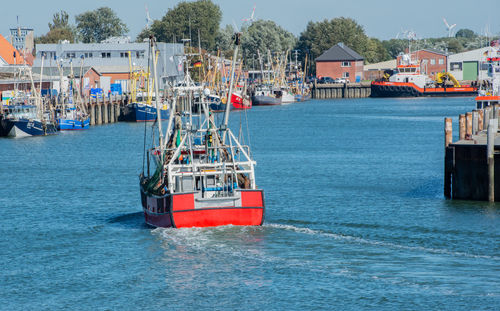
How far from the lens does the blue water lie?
2498 cm

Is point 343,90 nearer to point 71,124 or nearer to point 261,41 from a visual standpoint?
point 261,41

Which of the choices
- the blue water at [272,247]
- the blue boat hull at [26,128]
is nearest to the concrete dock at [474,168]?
the blue water at [272,247]

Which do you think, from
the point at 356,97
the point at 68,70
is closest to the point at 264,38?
the point at 356,97

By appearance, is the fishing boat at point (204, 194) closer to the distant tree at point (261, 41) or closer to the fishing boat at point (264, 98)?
the fishing boat at point (264, 98)

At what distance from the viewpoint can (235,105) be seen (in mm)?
130875

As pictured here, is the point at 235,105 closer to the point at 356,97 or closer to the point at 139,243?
the point at 356,97

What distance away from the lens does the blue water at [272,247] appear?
2498cm

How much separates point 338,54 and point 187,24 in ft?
105

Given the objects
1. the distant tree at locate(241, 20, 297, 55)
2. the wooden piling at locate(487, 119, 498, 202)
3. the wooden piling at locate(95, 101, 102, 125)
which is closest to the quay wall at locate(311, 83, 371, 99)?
the distant tree at locate(241, 20, 297, 55)

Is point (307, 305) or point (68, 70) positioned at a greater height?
point (68, 70)

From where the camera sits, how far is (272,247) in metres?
29.9

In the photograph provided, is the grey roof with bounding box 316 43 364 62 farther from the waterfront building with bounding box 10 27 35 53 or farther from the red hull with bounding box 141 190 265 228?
the red hull with bounding box 141 190 265 228

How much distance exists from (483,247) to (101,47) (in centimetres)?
11697

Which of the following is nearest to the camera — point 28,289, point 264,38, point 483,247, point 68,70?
point 28,289
